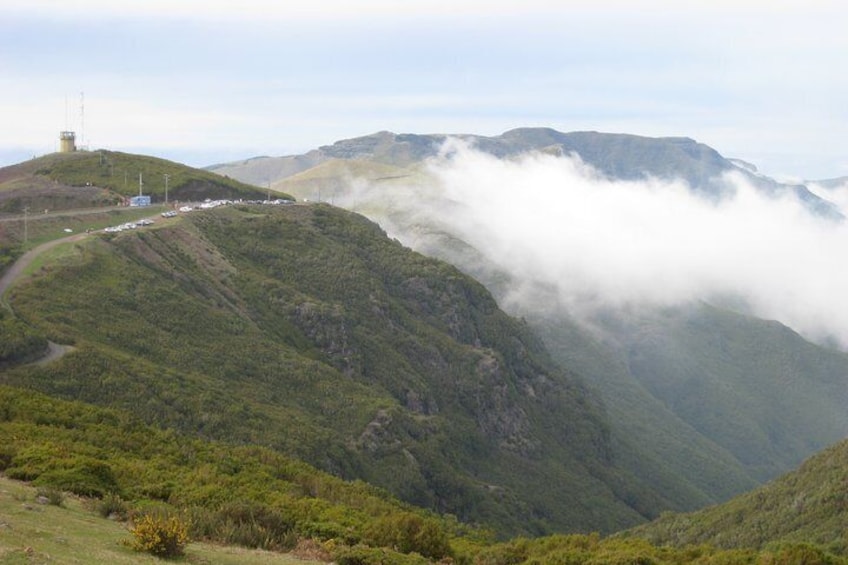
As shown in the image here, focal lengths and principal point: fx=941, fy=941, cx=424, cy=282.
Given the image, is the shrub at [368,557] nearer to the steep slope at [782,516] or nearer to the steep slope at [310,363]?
the steep slope at [310,363]

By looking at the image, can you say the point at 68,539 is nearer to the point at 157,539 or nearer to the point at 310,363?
the point at 157,539

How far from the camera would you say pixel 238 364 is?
116 m

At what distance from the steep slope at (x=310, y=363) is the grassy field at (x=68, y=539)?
44.8 meters

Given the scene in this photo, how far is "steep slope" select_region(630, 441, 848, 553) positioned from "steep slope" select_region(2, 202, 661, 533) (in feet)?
89.6

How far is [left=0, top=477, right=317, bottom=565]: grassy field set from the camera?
28952mm

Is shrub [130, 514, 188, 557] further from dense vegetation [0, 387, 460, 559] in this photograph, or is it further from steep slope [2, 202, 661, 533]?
steep slope [2, 202, 661, 533]

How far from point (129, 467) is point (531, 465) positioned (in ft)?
447

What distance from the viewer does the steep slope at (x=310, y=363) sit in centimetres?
9650

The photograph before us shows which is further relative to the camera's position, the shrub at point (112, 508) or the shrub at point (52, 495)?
the shrub at point (112, 508)

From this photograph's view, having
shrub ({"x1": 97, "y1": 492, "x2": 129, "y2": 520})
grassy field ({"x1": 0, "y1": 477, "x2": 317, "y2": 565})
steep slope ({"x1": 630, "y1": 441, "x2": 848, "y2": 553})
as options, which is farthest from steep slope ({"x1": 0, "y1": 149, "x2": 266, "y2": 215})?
grassy field ({"x1": 0, "y1": 477, "x2": 317, "y2": 565})

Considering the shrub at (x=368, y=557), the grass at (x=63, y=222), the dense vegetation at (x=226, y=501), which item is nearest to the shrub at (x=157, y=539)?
the dense vegetation at (x=226, y=501)

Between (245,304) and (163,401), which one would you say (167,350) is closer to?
(163,401)

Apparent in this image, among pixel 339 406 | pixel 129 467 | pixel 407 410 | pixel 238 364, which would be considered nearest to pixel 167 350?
pixel 238 364

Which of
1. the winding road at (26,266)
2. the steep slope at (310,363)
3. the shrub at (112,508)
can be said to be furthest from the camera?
the steep slope at (310,363)
